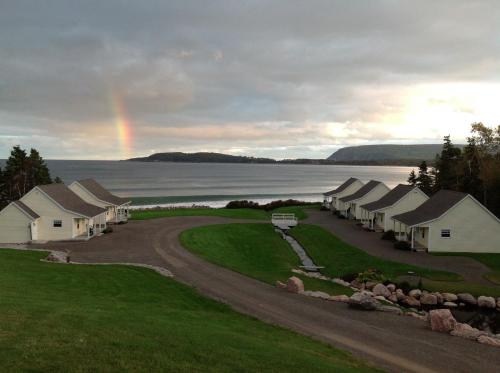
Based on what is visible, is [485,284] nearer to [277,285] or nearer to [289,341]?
[277,285]

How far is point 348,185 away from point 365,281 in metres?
42.7

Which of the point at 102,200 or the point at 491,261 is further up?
the point at 102,200

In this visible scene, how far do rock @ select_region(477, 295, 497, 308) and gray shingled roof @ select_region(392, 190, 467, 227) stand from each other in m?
13.7

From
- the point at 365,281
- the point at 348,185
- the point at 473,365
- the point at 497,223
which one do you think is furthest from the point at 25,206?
the point at 348,185

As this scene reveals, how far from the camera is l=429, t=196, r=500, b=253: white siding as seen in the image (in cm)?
3866

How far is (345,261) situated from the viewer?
35750 millimetres

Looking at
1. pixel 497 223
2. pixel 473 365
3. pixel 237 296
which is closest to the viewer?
pixel 473 365

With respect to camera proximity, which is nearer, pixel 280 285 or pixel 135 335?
pixel 135 335

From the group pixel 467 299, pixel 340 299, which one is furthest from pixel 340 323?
pixel 467 299

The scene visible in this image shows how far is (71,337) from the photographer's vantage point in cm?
1138

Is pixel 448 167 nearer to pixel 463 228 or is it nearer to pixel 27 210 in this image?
pixel 463 228

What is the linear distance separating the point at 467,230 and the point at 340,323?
1028 inches

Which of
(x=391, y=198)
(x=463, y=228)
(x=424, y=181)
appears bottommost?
(x=463, y=228)

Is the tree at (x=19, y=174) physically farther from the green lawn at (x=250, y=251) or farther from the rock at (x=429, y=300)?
the rock at (x=429, y=300)
